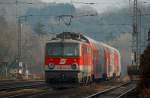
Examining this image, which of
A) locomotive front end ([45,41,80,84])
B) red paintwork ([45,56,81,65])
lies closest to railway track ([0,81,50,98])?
locomotive front end ([45,41,80,84])

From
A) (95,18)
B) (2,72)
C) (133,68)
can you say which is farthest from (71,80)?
(95,18)

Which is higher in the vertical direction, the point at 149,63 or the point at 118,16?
the point at 118,16

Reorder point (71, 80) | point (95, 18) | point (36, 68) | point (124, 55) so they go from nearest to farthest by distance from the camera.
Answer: point (71, 80) → point (36, 68) → point (124, 55) → point (95, 18)

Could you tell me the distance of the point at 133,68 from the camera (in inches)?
2191

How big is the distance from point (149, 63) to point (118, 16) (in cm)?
13910

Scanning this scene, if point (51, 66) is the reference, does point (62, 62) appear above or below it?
above

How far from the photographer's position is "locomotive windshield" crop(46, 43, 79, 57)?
3148 cm

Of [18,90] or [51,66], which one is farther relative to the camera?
[51,66]

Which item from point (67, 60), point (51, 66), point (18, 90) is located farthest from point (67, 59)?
point (18, 90)

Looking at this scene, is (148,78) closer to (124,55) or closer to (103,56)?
(103,56)

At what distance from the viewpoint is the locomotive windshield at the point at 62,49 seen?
31.5 meters

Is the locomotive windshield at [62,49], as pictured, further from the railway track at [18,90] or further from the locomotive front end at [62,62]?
the railway track at [18,90]

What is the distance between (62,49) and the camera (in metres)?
31.6

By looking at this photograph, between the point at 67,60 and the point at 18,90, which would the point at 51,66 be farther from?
the point at 18,90
